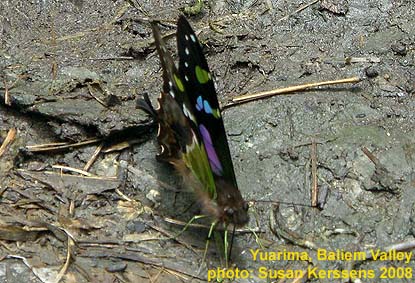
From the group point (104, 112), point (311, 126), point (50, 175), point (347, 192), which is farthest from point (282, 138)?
point (50, 175)

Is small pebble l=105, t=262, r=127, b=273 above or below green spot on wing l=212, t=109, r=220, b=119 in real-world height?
below

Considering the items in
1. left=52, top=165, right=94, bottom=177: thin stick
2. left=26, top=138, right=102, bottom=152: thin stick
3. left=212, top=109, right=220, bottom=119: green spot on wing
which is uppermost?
left=212, top=109, right=220, bottom=119: green spot on wing

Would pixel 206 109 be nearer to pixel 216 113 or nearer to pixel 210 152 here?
pixel 216 113

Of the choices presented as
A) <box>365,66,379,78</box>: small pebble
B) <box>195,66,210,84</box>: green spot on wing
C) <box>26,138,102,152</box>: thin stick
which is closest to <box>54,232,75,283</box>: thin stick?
<box>26,138,102,152</box>: thin stick

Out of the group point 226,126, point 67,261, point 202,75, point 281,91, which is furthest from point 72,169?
point 281,91

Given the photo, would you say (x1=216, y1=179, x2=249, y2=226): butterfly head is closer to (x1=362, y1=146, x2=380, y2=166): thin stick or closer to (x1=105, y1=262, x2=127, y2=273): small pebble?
(x1=105, y1=262, x2=127, y2=273): small pebble

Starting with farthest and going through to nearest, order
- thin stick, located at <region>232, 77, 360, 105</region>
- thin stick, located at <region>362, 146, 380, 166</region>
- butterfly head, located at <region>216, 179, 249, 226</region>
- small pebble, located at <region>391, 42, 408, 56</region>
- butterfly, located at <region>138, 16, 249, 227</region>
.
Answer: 1. small pebble, located at <region>391, 42, 408, 56</region>
2. thin stick, located at <region>232, 77, 360, 105</region>
3. thin stick, located at <region>362, 146, 380, 166</region>
4. butterfly head, located at <region>216, 179, 249, 226</region>
5. butterfly, located at <region>138, 16, 249, 227</region>
